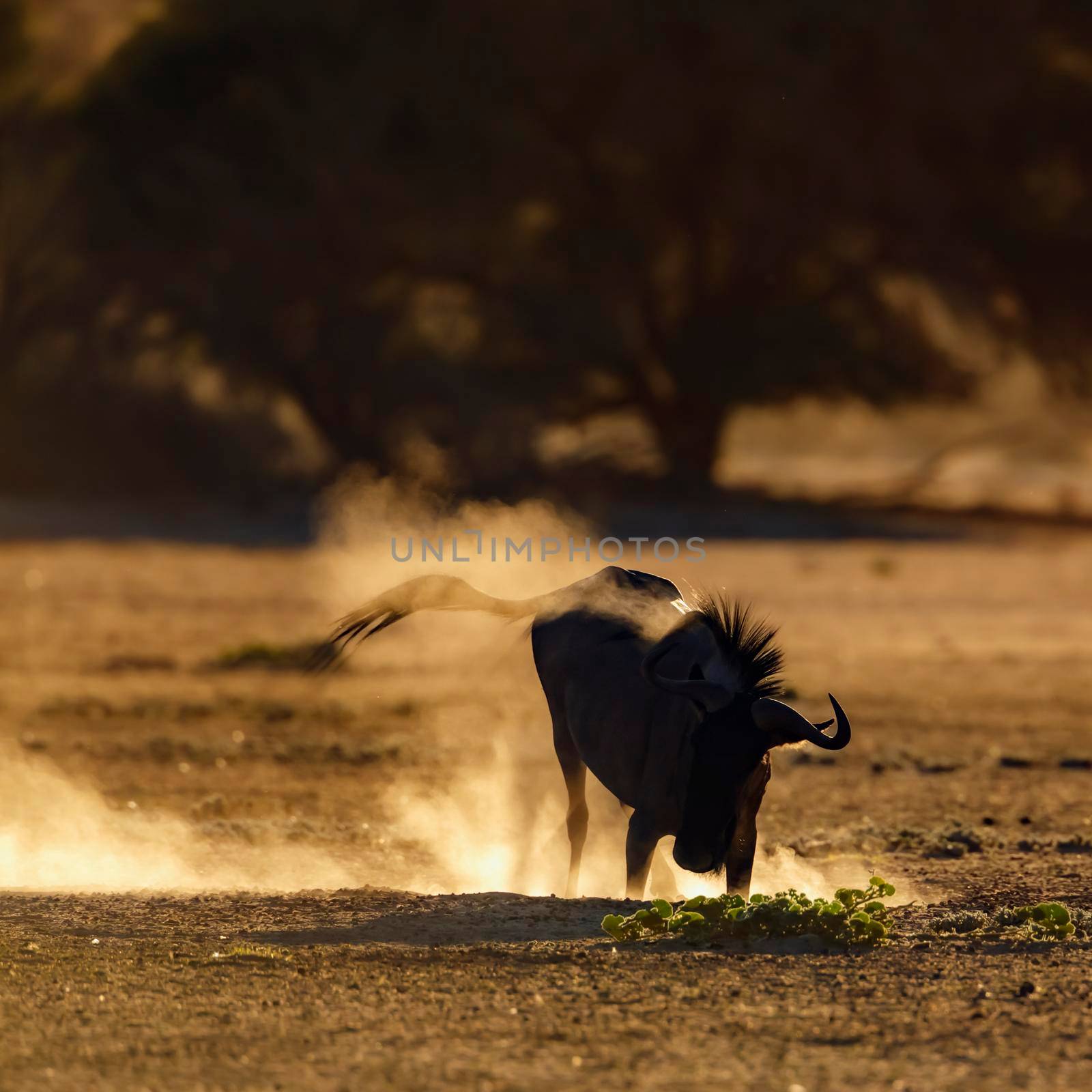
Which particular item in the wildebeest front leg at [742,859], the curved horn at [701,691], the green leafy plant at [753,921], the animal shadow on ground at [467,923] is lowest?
the animal shadow on ground at [467,923]

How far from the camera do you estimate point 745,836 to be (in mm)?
7449

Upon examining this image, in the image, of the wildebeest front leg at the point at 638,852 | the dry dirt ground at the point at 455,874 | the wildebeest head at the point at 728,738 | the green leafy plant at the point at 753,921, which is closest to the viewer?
the dry dirt ground at the point at 455,874

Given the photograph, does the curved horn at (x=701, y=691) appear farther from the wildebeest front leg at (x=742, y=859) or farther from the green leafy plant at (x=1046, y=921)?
the green leafy plant at (x=1046, y=921)

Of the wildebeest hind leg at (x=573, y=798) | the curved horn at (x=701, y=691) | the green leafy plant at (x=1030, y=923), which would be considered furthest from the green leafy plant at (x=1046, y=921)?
the wildebeest hind leg at (x=573, y=798)

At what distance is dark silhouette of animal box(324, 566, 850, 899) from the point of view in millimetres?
7223

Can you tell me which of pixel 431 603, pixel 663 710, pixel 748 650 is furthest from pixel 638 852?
pixel 431 603

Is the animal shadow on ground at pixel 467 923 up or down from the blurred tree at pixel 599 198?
down

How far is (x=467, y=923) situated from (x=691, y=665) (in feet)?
4.27

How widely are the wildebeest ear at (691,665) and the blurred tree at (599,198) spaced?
2959 centimetres

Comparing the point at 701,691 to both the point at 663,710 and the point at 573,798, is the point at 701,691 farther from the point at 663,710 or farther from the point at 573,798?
the point at 573,798

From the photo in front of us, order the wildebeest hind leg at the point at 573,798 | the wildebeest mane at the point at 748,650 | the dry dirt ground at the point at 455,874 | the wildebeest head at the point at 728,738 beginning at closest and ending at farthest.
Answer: the dry dirt ground at the point at 455,874
the wildebeest head at the point at 728,738
the wildebeest mane at the point at 748,650
the wildebeest hind leg at the point at 573,798

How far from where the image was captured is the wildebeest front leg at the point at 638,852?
7.54 m

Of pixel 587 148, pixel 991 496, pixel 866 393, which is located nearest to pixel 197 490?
pixel 587 148

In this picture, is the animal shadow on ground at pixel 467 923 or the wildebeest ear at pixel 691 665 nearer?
the animal shadow on ground at pixel 467 923
